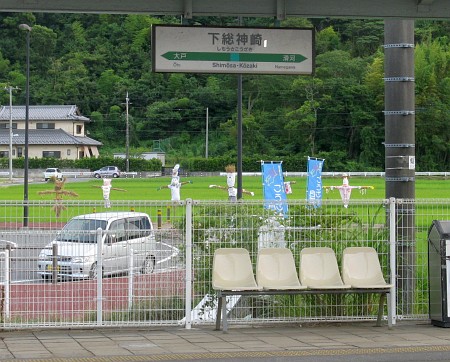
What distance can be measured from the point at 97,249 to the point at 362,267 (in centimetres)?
368

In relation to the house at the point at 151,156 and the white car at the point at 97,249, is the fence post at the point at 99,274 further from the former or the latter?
the house at the point at 151,156

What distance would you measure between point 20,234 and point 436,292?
571 cm

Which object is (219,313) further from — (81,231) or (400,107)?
(400,107)

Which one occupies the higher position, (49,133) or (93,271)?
(49,133)

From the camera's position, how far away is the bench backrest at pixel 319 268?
11898 millimetres

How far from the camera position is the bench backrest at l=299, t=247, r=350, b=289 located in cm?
1190

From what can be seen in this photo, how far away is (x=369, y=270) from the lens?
39.7 ft

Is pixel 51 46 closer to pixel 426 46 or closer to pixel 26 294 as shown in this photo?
pixel 426 46

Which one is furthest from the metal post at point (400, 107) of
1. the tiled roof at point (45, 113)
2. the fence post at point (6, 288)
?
the tiled roof at point (45, 113)

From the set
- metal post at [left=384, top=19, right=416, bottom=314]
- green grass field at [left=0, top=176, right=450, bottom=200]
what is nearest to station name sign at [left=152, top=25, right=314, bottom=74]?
metal post at [left=384, top=19, right=416, bottom=314]

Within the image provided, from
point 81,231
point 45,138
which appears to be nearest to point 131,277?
point 81,231

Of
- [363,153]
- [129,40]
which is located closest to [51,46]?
[129,40]

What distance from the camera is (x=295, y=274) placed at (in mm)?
11891

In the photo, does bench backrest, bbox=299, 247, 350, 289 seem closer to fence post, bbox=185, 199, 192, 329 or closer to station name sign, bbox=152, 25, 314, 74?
fence post, bbox=185, 199, 192, 329
